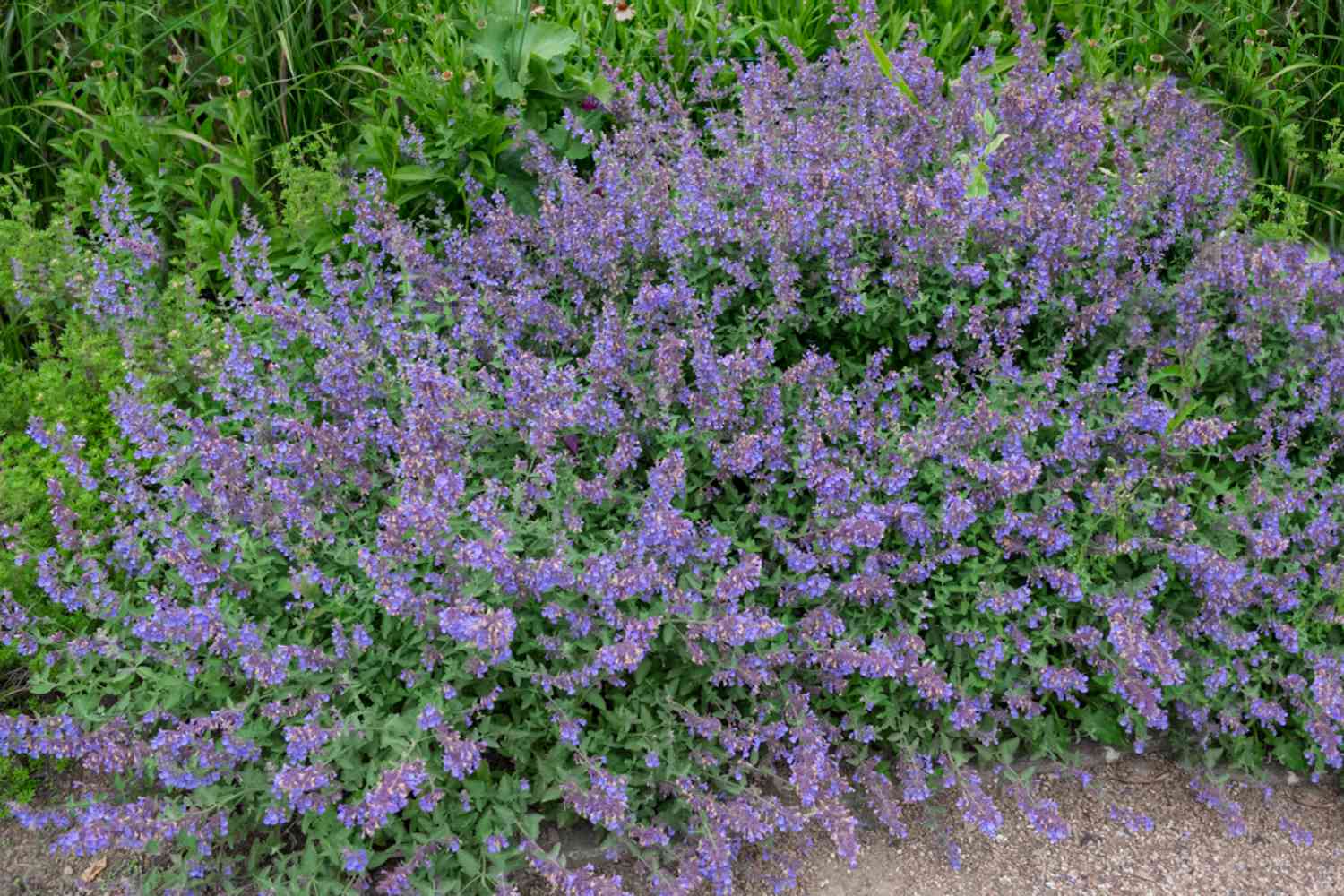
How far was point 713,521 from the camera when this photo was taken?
3342mm

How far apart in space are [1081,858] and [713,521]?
1.29m

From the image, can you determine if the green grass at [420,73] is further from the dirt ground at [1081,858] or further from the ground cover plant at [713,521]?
the dirt ground at [1081,858]

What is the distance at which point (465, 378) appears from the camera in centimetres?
354

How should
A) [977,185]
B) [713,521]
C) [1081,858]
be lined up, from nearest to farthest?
[1081,858] → [713,521] → [977,185]

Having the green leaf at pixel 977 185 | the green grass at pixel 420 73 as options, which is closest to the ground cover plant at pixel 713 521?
the green leaf at pixel 977 185

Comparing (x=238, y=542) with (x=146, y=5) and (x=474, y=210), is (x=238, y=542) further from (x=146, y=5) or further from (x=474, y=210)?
(x=146, y=5)

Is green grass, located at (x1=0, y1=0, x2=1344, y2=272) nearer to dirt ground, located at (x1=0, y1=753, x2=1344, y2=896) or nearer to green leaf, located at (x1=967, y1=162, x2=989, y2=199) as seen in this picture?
green leaf, located at (x1=967, y1=162, x2=989, y2=199)

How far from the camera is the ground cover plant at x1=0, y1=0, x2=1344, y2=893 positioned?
2.83 meters

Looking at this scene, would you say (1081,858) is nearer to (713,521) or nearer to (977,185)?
(713,521)

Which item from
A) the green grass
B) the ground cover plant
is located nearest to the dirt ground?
the ground cover plant

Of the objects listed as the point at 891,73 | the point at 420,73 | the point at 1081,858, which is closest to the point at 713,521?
the point at 1081,858

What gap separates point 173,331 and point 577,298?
129 centimetres

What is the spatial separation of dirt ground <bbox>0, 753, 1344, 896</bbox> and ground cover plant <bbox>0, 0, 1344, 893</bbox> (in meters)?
0.10

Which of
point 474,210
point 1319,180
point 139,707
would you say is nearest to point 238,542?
point 139,707
